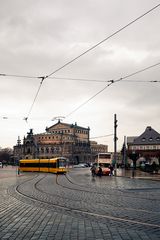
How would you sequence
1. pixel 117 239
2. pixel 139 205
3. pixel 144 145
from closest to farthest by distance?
pixel 117 239 → pixel 139 205 → pixel 144 145

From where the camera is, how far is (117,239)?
332 inches

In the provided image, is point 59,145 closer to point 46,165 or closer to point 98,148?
point 98,148

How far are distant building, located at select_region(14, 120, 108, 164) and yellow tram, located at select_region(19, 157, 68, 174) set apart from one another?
7422 cm

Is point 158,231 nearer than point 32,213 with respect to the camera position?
Yes

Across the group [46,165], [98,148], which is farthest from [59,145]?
[46,165]

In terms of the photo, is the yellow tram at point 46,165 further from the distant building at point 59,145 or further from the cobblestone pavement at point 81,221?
the distant building at point 59,145

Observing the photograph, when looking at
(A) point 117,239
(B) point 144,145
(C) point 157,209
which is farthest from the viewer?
(B) point 144,145

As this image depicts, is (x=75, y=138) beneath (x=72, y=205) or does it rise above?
above

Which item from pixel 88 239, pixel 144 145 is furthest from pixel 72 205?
pixel 144 145

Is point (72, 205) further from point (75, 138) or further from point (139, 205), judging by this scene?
point (75, 138)

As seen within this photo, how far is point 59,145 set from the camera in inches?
6137

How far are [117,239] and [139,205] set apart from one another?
23.3 feet

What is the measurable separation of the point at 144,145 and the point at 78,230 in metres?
99.7

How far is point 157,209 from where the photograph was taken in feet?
46.0
